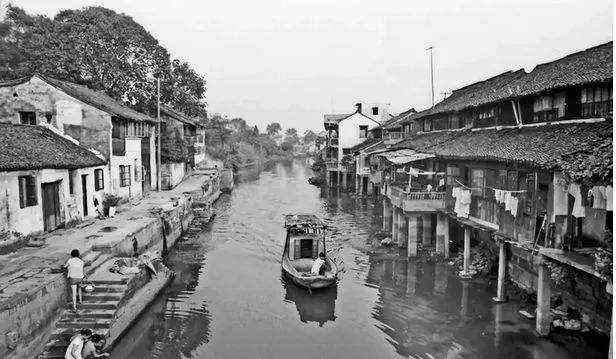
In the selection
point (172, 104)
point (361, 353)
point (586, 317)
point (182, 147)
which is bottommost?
point (361, 353)

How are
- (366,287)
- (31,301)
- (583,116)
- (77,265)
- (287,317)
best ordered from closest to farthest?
(31,301)
(77,265)
(583,116)
(287,317)
(366,287)

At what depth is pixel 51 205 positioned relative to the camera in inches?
952

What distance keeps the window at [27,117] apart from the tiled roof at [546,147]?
23984 mm

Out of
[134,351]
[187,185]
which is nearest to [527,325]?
[134,351]

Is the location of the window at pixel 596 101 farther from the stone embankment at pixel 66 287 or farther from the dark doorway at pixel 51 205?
the dark doorway at pixel 51 205

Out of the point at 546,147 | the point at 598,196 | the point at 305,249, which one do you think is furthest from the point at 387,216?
the point at 598,196

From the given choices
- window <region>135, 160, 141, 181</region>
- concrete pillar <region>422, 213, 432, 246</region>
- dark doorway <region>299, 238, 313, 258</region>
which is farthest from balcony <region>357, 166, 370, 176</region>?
dark doorway <region>299, 238, 313, 258</region>

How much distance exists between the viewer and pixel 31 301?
14.9 meters

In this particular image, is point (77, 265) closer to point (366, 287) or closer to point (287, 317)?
point (287, 317)

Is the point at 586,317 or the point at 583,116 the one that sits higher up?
the point at 583,116

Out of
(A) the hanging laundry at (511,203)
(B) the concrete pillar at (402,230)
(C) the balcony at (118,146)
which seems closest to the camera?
(A) the hanging laundry at (511,203)

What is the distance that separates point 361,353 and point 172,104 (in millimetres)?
43988

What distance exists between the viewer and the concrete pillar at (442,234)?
85.0 ft

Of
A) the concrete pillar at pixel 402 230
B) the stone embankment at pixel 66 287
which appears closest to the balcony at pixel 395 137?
the concrete pillar at pixel 402 230
